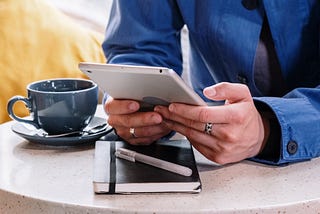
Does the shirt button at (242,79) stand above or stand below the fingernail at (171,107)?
below

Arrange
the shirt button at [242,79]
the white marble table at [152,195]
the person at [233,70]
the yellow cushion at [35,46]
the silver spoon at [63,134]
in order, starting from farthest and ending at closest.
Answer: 1. the yellow cushion at [35,46]
2. the shirt button at [242,79]
3. the silver spoon at [63,134]
4. the person at [233,70]
5. the white marble table at [152,195]

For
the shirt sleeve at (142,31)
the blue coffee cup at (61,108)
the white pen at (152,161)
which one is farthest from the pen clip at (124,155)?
the shirt sleeve at (142,31)

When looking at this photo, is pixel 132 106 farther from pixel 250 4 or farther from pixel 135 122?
pixel 250 4

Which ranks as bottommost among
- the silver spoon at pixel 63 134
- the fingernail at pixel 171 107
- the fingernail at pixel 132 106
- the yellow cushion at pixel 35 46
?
the yellow cushion at pixel 35 46

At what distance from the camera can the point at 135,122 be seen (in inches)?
28.6

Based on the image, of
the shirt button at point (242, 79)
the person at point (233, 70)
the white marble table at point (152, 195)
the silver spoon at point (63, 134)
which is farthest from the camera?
the shirt button at point (242, 79)

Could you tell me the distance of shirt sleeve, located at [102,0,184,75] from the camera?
0.90 m

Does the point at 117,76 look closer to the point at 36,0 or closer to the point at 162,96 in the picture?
the point at 162,96

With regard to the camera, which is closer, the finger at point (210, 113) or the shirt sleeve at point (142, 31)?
the finger at point (210, 113)

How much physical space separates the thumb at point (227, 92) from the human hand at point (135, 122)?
0.08 meters

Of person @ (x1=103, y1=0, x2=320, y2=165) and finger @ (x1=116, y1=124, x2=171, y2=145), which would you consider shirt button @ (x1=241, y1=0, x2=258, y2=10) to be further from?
finger @ (x1=116, y1=124, x2=171, y2=145)

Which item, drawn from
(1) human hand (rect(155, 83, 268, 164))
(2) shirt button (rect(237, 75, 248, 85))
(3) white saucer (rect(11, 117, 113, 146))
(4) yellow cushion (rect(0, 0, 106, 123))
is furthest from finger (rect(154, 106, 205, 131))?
(4) yellow cushion (rect(0, 0, 106, 123))

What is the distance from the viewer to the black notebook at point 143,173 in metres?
0.60

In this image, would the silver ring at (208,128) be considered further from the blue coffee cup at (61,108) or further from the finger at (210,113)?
the blue coffee cup at (61,108)
